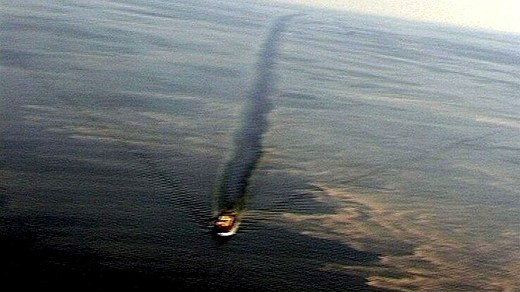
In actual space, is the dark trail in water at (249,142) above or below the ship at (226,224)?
below

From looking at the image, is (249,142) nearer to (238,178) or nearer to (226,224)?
(238,178)

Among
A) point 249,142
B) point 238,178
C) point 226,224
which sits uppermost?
point 226,224

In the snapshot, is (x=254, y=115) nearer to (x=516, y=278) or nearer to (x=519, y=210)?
(x=519, y=210)

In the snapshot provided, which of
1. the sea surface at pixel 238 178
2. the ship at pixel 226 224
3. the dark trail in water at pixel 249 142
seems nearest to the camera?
the sea surface at pixel 238 178

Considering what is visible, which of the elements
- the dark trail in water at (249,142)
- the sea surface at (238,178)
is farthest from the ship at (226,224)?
the dark trail in water at (249,142)

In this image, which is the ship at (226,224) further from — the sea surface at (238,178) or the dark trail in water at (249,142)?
the dark trail in water at (249,142)

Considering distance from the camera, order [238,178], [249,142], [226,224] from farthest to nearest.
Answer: [249,142] < [238,178] < [226,224]

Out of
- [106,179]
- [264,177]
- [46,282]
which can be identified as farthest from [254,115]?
[46,282]

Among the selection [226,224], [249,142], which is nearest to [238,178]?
[226,224]
